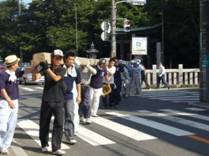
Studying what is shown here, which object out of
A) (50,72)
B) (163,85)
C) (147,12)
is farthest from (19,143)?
(147,12)

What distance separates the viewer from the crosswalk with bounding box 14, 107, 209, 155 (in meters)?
10.6

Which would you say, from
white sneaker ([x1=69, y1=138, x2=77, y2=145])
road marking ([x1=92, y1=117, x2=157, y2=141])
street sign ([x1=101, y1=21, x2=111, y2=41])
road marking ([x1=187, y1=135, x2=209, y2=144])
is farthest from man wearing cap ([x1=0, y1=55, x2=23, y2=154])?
street sign ([x1=101, y1=21, x2=111, y2=41])

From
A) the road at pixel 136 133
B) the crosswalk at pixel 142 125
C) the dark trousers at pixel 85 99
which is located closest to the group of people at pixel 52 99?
the road at pixel 136 133

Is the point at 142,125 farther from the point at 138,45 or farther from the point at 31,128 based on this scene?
the point at 138,45

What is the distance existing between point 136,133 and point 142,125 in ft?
4.05

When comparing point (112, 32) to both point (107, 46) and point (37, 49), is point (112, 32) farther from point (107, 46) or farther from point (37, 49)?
point (37, 49)

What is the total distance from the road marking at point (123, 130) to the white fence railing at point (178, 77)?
51.0ft

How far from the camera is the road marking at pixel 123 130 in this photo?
1072 cm

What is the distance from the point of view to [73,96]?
33.0ft

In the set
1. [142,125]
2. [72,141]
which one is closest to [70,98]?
[72,141]

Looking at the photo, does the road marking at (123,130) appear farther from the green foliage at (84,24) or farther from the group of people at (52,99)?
the green foliage at (84,24)

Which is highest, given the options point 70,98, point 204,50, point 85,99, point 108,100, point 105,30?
point 105,30

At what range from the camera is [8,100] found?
346 inches

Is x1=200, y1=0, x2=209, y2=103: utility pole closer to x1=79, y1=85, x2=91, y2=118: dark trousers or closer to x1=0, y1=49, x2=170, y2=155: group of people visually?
x1=79, y1=85, x2=91, y2=118: dark trousers
